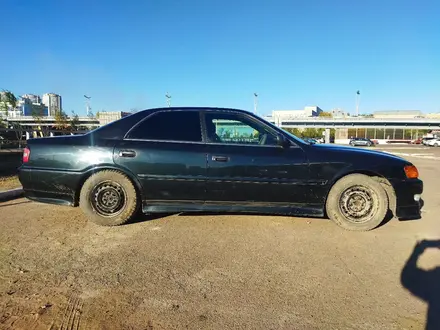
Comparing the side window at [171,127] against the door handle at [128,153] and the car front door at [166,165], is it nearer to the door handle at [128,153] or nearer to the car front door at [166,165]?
the car front door at [166,165]

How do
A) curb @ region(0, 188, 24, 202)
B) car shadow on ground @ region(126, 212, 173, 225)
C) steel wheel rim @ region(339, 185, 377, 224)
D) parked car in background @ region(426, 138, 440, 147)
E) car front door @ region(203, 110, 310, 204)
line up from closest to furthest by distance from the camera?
1. car front door @ region(203, 110, 310, 204)
2. steel wheel rim @ region(339, 185, 377, 224)
3. car shadow on ground @ region(126, 212, 173, 225)
4. curb @ region(0, 188, 24, 202)
5. parked car in background @ region(426, 138, 440, 147)

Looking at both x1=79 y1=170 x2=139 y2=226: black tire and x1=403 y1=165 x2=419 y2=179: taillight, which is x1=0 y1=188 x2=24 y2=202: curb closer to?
x1=79 y1=170 x2=139 y2=226: black tire

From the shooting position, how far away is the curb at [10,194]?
5578mm

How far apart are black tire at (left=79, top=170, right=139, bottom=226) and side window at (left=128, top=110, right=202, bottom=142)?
2.10 ft

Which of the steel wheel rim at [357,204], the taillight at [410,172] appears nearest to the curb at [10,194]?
the steel wheel rim at [357,204]

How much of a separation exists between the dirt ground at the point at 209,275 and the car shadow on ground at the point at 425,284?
3 cm

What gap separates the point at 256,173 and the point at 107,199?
199 cm

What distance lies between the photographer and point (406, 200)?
13.5ft

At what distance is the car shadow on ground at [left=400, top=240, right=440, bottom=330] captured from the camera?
222 cm

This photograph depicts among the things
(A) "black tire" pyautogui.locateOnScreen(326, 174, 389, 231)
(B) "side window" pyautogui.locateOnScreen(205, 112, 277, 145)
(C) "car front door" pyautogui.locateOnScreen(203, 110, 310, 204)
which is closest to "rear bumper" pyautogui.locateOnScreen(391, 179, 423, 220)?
(A) "black tire" pyautogui.locateOnScreen(326, 174, 389, 231)

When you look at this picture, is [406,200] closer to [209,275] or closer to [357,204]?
[357,204]

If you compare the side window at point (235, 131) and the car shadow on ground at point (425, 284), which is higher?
the side window at point (235, 131)

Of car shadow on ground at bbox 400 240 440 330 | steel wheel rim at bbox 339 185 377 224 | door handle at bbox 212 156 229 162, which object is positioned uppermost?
door handle at bbox 212 156 229 162

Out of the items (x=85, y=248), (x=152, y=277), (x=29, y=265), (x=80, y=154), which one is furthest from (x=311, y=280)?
(x=80, y=154)
